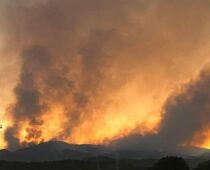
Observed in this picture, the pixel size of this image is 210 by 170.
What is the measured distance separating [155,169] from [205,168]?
20.2 meters

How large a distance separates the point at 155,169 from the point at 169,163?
6385mm

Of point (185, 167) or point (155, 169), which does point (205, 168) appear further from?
point (155, 169)

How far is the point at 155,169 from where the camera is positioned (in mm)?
181875

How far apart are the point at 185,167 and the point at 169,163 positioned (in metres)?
7.40

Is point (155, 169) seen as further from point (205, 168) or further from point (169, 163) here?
point (205, 168)

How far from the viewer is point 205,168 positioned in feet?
607

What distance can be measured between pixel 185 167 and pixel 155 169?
1320 centimetres

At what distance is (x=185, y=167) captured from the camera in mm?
186500

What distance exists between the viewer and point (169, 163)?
18400 cm

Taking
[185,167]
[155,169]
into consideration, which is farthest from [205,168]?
[155,169]

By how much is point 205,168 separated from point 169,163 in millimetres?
14498

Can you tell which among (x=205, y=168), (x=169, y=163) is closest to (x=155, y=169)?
(x=169, y=163)
